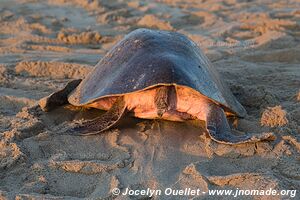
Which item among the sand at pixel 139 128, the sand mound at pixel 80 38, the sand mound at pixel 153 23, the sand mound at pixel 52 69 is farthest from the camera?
the sand mound at pixel 153 23

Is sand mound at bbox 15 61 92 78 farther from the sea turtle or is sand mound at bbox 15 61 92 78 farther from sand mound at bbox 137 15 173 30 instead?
sand mound at bbox 137 15 173 30

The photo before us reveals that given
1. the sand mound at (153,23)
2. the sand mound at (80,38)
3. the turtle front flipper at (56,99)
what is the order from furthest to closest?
the sand mound at (153,23), the sand mound at (80,38), the turtle front flipper at (56,99)

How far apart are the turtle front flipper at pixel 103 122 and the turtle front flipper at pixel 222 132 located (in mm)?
546

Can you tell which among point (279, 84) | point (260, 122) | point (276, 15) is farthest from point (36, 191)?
point (276, 15)

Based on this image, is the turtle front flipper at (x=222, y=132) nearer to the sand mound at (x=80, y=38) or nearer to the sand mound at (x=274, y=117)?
the sand mound at (x=274, y=117)

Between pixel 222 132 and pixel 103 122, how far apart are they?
723mm

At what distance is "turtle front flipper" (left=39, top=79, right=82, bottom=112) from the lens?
313 cm

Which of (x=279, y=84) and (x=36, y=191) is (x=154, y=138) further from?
(x=279, y=84)

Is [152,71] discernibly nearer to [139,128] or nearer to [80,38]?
[139,128]

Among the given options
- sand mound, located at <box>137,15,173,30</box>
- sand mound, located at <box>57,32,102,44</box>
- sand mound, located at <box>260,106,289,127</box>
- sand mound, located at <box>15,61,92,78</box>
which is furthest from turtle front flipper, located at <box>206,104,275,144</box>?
sand mound, located at <box>137,15,173,30</box>

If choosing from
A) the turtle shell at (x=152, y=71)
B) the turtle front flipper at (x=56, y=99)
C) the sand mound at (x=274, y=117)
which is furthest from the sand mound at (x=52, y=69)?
the sand mound at (x=274, y=117)

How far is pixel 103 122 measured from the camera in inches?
111

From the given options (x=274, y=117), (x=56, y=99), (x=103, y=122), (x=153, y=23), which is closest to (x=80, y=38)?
(x=153, y=23)

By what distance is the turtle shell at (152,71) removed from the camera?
271cm
